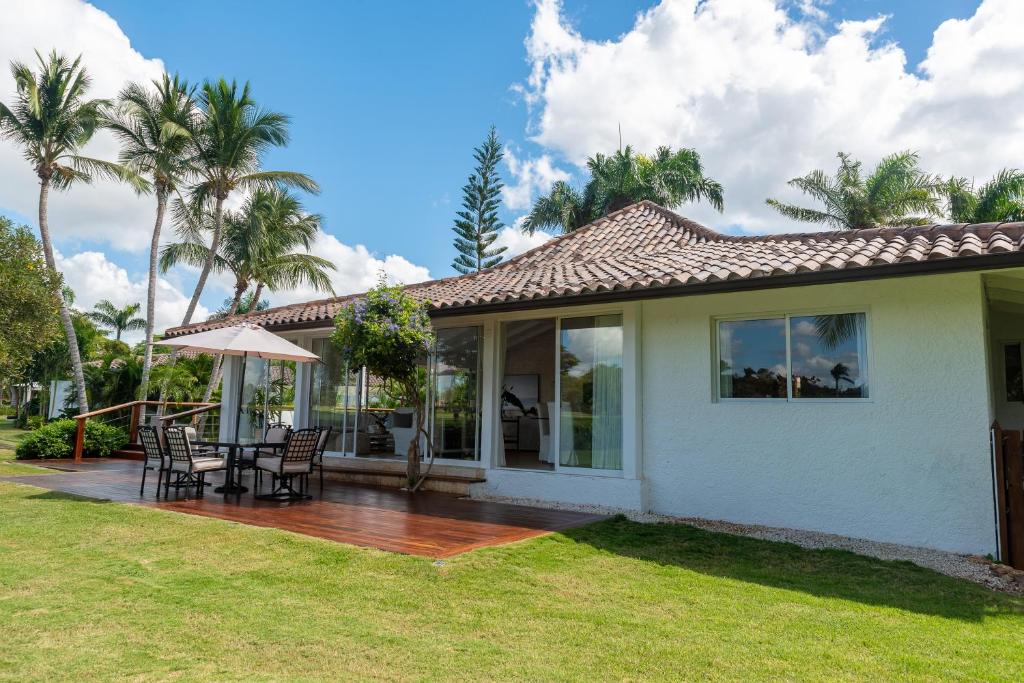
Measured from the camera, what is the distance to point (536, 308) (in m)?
8.80

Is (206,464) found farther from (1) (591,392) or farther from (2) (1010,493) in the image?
(2) (1010,493)

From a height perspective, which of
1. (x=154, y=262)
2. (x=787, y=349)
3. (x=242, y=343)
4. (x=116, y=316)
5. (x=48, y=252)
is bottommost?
(x=787, y=349)

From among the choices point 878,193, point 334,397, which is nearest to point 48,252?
point 334,397

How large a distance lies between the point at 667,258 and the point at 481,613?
6.47m

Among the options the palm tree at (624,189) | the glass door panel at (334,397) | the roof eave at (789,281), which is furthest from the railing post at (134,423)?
the palm tree at (624,189)

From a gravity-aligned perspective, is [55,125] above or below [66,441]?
above

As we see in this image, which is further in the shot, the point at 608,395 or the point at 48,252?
the point at 48,252

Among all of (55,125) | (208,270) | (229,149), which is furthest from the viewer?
(208,270)

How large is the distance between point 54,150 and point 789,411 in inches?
899

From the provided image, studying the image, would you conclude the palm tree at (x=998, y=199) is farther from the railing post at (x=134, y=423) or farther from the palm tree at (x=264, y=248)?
the railing post at (x=134, y=423)

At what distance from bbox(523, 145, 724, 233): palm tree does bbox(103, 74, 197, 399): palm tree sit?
1443 cm

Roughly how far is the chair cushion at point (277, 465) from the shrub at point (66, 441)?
837cm

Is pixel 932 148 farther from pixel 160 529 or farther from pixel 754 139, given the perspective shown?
pixel 160 529

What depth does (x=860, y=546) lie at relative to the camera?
6.34m
